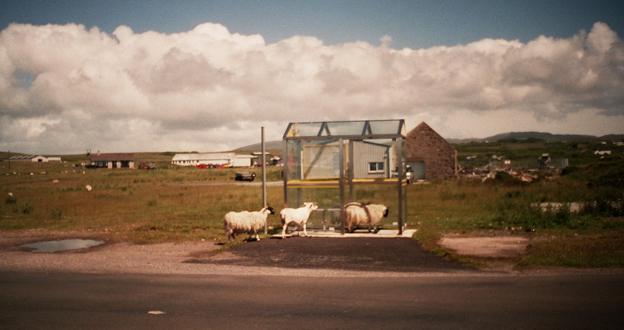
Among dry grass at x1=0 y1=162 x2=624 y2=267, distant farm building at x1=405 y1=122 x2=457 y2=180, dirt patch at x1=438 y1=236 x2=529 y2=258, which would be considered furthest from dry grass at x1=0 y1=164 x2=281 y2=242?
distant farm building at x1=405 y1=122 x2=457 y2=180

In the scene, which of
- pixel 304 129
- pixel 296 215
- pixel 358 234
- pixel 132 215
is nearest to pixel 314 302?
pixel 296 215

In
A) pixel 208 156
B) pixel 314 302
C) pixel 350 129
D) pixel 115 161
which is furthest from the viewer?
pixel 208 156

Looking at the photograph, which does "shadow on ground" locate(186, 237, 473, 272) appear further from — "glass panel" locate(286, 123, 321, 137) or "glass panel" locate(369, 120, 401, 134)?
"glass panel" locate(286, 123, 321, 137)

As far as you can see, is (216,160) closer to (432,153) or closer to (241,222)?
(432,153)

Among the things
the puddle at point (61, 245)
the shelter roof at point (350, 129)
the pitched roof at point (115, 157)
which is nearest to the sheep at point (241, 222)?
the shelter roof at point (350, 129)

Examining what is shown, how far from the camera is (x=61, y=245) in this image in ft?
66.1

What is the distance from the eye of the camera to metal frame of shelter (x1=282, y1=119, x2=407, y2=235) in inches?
859

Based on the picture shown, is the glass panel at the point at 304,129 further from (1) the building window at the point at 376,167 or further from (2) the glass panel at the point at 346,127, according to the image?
(1) the building window at the point at 376,167

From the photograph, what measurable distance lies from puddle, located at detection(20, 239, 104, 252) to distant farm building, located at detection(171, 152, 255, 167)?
136472 millimetres

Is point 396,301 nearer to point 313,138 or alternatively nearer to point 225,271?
point 225,271

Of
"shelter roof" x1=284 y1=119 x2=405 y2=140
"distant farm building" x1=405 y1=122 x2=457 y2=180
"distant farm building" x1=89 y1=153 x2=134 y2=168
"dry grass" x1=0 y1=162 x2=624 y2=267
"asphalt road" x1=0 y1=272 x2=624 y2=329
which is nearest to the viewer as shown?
"asphalt road" x1=0 y1=272 x2=624 y2=329

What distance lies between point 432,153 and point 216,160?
114 meters

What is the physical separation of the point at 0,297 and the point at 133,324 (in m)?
3.96

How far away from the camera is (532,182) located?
153ft
